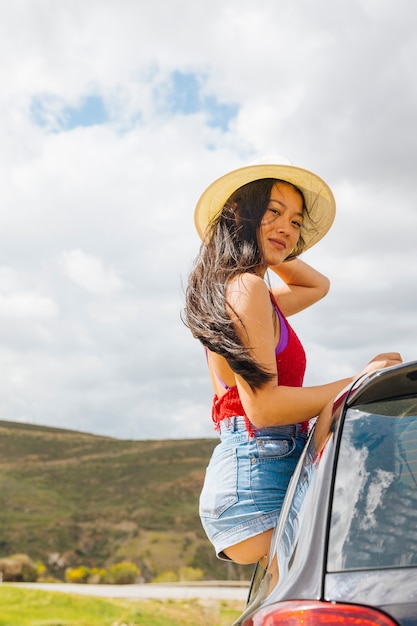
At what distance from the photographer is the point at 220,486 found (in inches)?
97.0

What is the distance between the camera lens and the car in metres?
1.53

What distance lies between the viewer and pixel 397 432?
5.99 feet

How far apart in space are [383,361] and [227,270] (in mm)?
564

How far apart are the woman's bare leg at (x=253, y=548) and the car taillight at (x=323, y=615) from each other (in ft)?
2.56

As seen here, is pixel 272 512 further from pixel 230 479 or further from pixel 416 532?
pixel 416 532

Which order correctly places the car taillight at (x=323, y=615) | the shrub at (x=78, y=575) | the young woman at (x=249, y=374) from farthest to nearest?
Answer: the shrub at (x=78, y=575) < the young woman at (x=249, y=374) < the car taillight at (x=323, y=615)

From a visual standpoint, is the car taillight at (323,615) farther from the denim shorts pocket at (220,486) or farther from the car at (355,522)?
the denim shorts pocket at (220,486)

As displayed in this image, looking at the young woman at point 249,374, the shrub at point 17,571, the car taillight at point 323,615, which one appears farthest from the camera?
the shrub at point 17,571

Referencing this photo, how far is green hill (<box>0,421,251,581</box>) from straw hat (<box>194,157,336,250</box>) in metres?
17.4

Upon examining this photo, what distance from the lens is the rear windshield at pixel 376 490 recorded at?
5.26 feet

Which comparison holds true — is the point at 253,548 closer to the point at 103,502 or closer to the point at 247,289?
the point at 247,289

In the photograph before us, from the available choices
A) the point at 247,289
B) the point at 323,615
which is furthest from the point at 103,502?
the point at 323,615

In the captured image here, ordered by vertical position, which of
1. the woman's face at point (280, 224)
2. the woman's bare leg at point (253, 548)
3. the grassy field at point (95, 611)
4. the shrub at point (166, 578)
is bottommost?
the grassy field at point (95, 611)

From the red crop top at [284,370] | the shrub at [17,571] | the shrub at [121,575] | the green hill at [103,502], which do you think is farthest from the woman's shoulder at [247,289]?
the green hill at [103,502]
